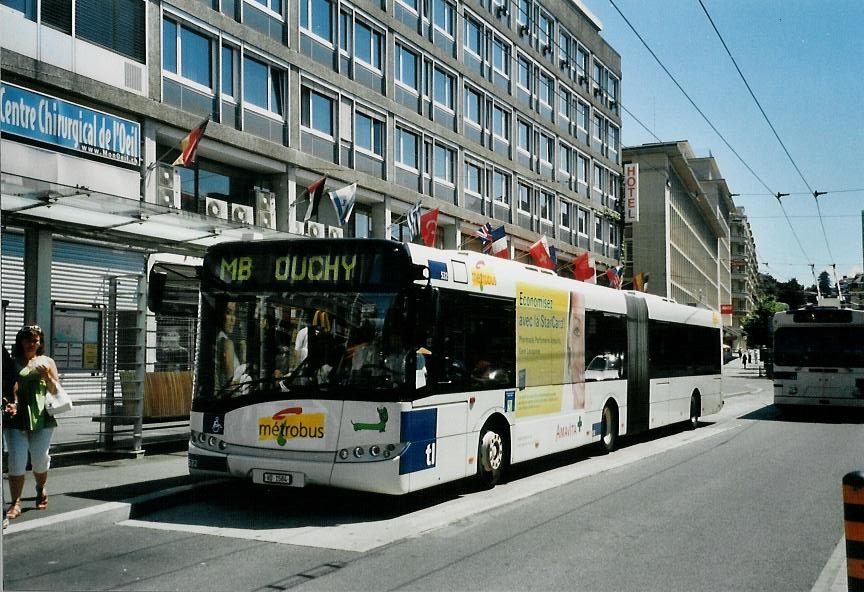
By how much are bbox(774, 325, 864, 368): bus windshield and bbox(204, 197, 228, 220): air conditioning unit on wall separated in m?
14.7

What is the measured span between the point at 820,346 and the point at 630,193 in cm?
3166

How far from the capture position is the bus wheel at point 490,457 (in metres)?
10.5

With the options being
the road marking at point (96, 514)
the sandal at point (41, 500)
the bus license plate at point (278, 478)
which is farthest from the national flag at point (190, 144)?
the bus license plate at point (278, 478)

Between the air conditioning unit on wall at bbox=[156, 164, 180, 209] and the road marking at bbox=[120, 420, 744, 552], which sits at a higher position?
the air conditioning unit on wall at bbox=[156, 164, 180, 209]

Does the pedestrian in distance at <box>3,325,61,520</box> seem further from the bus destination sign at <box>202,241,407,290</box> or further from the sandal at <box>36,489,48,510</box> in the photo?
the bus destination sign at <box>202,241,407,290</box>

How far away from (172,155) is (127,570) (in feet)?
51.1

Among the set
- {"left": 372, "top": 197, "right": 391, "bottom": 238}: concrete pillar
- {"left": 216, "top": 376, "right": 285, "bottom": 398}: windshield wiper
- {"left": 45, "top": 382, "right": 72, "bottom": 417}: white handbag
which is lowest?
{"left": 45, "top": 382, "right": 72, "bottom": 417}: white handbag

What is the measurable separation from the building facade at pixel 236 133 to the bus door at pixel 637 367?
6.76 m

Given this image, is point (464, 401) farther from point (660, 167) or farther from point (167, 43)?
point (660, 167)

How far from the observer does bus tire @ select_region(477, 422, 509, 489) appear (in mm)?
10539

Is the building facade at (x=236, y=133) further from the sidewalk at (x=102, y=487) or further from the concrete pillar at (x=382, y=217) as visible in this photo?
the sidewalk at (x=102, y=487)

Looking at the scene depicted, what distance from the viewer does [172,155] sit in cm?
2081

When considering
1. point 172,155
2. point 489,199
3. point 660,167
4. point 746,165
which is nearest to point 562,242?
point 489,199

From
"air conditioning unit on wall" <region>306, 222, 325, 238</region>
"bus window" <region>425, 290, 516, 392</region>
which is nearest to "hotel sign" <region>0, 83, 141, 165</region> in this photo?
"air conditioning unit on wall" <region>306, 222, 325, 238</region>
